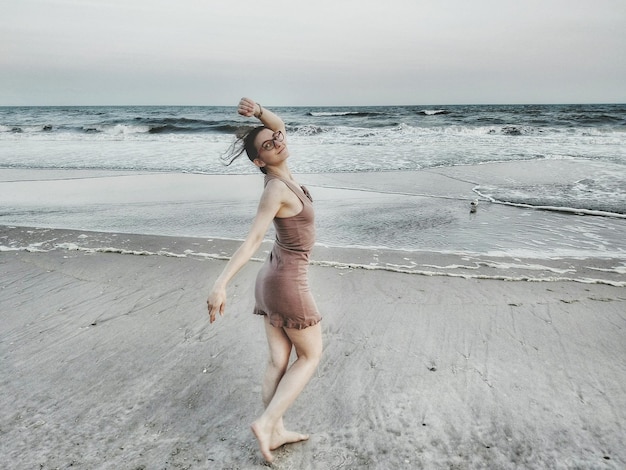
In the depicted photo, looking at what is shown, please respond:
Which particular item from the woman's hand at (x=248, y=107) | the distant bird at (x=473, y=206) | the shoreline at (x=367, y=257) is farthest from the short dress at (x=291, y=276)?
the distant bird at (x=473, y=206)

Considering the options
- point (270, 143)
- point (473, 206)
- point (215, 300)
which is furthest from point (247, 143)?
point (473, 206)

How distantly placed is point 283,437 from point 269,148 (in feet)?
4.86

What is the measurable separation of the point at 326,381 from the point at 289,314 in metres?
1.04

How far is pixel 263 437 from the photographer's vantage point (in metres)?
2.23

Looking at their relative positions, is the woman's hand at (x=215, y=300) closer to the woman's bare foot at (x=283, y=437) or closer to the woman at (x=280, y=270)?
the woman at (x=280, y=270)

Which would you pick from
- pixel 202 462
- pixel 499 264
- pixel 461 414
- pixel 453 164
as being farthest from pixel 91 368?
pixel 453 164

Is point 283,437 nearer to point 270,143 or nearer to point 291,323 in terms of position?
point 291,323

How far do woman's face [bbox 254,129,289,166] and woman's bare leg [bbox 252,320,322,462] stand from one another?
82 cm

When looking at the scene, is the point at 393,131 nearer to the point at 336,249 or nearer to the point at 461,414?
the point at 336,249

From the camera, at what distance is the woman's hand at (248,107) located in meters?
2.28

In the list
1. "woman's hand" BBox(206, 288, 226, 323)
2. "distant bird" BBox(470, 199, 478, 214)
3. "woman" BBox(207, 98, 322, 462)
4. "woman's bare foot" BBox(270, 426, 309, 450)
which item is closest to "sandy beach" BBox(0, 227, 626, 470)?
"woman's bare foot" BBox(270, 426, 309, 450)

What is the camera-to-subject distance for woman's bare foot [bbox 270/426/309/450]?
2.38 meters

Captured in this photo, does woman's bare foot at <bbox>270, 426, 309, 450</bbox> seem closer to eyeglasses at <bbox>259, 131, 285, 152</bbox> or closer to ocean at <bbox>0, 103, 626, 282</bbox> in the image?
eyeglasses at <bbox>259, 131, 285, 152</bbox>

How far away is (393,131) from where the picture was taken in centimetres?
2900
